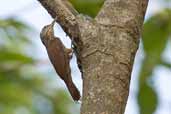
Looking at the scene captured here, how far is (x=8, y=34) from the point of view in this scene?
5.71ft

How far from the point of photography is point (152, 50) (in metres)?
1.52

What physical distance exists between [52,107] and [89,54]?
1.37 metres

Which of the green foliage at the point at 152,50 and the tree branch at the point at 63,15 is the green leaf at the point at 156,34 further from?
the tree branch at the point at 63,15

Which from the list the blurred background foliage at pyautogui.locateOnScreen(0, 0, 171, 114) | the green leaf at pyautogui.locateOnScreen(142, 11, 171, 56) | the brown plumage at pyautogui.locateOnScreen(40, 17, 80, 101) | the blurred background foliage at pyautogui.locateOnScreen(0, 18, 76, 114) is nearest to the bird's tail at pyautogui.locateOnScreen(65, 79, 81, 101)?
the brown plumage at pyautogui.locateOnScreen(40, 17, 80, 101)

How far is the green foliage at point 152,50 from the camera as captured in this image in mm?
1493

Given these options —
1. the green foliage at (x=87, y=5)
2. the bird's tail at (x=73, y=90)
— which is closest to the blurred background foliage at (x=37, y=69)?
the green foliage at (x=87, y=5)

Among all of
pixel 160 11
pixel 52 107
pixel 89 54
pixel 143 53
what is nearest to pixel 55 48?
pixel 89 54

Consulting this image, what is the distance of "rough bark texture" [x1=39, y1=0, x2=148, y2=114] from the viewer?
731mm

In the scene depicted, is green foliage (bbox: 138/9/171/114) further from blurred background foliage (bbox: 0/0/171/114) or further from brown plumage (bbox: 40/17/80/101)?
brown plumage (bbox: 40/17/80/101)

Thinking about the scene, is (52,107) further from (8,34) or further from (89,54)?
(89,54)

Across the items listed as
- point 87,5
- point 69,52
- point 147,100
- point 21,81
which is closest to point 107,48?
point 69,52

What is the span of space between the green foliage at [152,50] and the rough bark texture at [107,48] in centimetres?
67

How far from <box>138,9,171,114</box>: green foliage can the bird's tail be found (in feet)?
2.10

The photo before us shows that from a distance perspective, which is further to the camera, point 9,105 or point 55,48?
point 9,105
